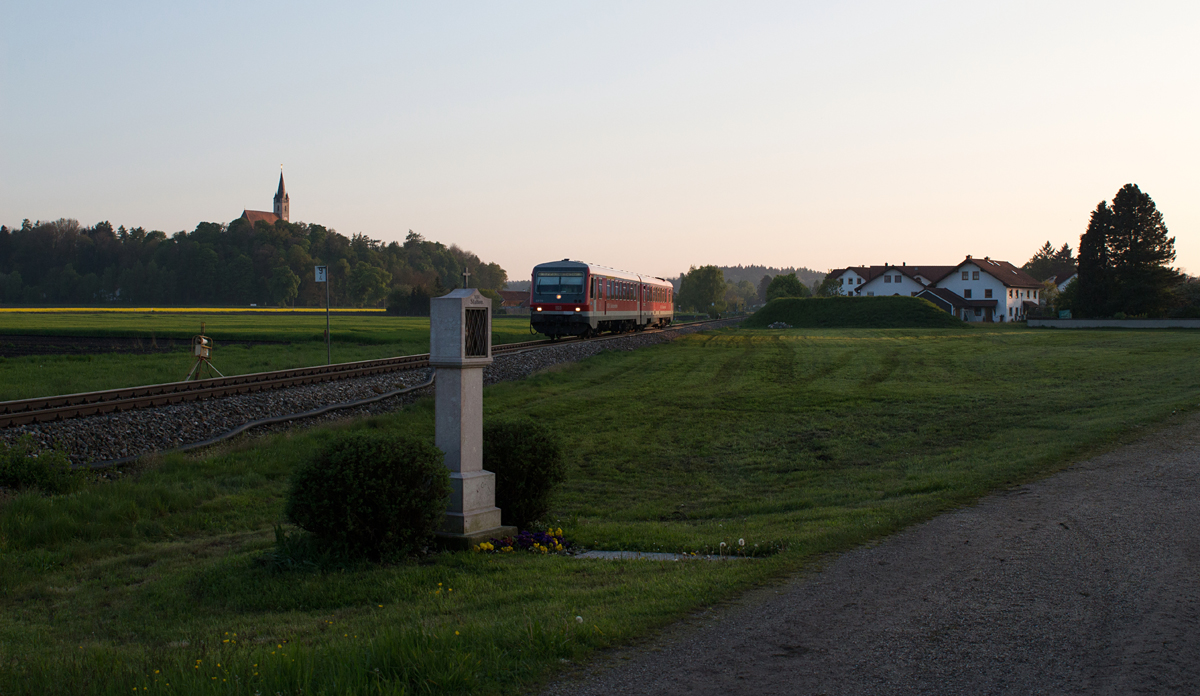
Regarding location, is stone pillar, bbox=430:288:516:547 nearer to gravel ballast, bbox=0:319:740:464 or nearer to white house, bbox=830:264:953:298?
gravel ballast, bbox=0:319:740:464

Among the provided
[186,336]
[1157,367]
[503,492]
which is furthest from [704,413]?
[186,336]

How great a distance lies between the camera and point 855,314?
237ft

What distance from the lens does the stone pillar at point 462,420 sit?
24.8ft

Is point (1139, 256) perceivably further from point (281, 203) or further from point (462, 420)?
point (281, 203)

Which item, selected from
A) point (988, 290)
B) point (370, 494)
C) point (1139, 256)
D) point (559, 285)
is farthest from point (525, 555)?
point (988, 290)

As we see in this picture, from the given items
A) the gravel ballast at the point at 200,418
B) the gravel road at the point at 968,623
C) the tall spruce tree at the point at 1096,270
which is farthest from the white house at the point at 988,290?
the gravel road at the point at 968,623

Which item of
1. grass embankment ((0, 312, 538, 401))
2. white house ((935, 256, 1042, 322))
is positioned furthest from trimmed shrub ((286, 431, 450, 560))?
Result: white house ((935, 256, 1042, 322))

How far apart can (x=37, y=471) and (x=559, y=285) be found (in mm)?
24907

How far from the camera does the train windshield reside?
113 ft

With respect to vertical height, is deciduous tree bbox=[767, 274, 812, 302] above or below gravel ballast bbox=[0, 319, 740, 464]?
above

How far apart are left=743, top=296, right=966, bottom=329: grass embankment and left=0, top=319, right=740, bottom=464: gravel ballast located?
51.2 metres

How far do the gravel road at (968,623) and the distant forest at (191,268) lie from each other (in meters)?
126

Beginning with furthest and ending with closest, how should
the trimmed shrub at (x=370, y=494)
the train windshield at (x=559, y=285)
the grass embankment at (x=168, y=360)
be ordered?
the train windshield at (x=559, y=285)
the grass embankment at (x=168, y=360)
the trimmed shrub at (x=370, y=494)

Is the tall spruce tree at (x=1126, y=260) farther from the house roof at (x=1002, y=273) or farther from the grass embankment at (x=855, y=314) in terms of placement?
the house roof at (x=1002, y=273)
